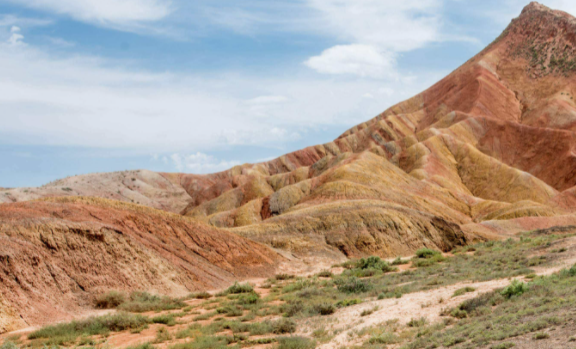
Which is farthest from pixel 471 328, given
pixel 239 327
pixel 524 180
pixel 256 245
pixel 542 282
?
pixel 524 180

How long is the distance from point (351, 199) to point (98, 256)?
35.4 m

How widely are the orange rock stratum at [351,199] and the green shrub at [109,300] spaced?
761 millimetres

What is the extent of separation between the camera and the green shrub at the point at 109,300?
Result: 808 inches

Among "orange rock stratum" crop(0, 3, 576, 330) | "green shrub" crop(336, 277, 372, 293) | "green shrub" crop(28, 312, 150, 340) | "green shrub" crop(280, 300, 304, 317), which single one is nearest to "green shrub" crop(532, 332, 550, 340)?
"green shrub" crop(280, 300, 304, 317)

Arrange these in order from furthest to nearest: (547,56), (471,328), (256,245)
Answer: (547,56) < (256,245) < (471,328)

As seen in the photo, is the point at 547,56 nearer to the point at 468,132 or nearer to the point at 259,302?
the point at 468,132

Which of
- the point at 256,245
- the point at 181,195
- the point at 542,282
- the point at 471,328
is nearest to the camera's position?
the point at 471,328

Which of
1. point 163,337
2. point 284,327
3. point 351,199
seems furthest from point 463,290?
point 351,199

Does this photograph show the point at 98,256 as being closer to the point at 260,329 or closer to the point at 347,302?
the point at 260,329

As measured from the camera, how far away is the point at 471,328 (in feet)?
38.1

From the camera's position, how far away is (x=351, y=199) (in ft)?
178

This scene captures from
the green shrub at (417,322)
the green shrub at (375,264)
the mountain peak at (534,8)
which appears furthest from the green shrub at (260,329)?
the mountain peak at (534,8)

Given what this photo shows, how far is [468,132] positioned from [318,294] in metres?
80.4

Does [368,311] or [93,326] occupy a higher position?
[93,326]
